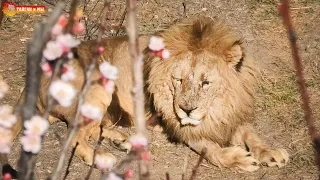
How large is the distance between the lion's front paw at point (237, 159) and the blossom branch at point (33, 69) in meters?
2.62

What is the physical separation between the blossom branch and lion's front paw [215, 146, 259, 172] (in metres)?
2.62

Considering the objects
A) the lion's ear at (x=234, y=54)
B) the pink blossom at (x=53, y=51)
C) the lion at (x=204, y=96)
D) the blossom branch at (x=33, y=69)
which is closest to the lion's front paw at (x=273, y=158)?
the lion at (x=204, y=96)

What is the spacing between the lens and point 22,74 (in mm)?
6016

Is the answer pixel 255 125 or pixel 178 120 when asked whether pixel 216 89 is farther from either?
pixel 255 125

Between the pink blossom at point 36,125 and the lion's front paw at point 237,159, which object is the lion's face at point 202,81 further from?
the pink blossom at point 36,125

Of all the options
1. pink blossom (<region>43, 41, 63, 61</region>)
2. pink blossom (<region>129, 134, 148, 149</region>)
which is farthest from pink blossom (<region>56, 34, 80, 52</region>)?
pink blossom (<region>129, 134, 148, 149</region>)

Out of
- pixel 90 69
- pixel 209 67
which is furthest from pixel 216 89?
pixel 90 69

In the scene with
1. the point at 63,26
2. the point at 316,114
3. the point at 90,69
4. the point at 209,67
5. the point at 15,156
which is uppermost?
the point at 63,26

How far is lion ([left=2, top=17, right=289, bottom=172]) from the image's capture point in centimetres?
450

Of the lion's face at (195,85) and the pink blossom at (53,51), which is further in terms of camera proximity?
the lion's face at (195,85)

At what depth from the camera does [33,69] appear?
74.4 inches

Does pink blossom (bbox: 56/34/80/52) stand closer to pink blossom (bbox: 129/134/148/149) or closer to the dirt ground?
pink blossom (bbox: 129/134/148/149)

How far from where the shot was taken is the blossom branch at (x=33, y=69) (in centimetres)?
183

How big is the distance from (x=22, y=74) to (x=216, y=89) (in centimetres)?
219
